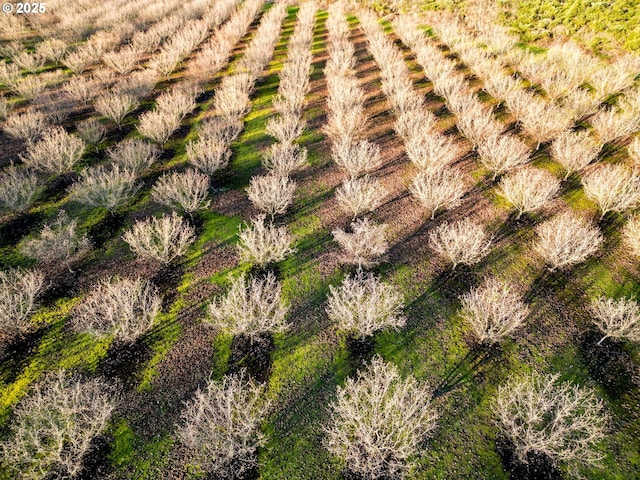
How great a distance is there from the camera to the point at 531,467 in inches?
506

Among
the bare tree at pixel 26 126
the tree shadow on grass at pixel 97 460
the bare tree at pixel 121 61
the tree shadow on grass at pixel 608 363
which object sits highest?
the bare tree at pixel 121 61

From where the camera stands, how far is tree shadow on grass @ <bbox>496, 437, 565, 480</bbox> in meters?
12.7

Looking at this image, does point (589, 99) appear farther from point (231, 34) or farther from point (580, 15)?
point (231, 34)

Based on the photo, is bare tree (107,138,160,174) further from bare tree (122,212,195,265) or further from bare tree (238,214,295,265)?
bare tree (238,214,295,265)

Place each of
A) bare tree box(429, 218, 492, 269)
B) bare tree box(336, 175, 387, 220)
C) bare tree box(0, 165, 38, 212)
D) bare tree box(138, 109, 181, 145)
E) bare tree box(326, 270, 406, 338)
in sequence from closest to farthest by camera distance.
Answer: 1. bare tree box(326, 270, 406, 338)
2. bare tree box(429, 218, 492, 269)
3. bare tree box(336, 175, 387, 220)
4. bare tree box(0, 165, 38, 212)
5. bare tree box(138, 109, 181, 145)

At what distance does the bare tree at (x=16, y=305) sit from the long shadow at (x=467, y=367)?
1924 centimetres

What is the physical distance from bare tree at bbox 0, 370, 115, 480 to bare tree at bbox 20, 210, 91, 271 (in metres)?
8.42

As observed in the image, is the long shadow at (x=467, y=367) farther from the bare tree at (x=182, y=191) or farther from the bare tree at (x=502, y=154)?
the bare tree at (x=182, y=191)

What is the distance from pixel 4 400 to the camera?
50.3 feet

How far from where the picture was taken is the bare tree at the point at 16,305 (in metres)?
16.2

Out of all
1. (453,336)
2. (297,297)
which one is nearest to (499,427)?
(453,336)

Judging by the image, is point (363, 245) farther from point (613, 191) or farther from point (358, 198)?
point (613, 191)

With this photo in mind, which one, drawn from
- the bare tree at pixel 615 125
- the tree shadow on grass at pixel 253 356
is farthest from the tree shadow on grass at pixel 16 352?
the bare tree at pixel 615 125

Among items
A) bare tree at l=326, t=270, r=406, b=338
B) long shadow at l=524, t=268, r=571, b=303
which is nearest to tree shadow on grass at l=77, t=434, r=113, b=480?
bare tree at l=326, t=270, r=406, b=338
